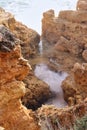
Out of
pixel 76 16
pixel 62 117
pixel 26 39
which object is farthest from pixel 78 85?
pixel 76 16

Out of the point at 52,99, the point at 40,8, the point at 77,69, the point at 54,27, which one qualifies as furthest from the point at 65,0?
the point at 77,69

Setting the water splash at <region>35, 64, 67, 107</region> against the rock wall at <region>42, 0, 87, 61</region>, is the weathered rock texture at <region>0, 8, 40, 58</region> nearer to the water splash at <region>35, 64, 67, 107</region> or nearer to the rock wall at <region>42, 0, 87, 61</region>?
the water splash at <region>35, 64, 67, 107</region>

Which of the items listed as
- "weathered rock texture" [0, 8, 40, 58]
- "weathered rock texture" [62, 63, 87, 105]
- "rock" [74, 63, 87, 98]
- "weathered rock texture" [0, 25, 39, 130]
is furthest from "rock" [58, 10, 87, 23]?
"weathered rock texture" [0, 25, 39, 130]

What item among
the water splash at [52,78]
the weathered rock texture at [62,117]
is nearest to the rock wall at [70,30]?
the water splash at [52,78]

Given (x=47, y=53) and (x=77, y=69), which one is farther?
(x=47, y=53)

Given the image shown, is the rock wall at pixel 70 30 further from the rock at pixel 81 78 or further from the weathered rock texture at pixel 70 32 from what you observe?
the rock at pixel 81 78

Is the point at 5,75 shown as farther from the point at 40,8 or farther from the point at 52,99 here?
the point at 40,8

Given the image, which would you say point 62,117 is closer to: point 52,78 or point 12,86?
point 12,86
